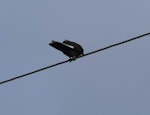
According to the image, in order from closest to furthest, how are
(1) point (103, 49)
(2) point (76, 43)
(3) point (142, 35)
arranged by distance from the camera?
(3) point (142, 35)
(1) point (103, 49)
(2) point (76, 43)

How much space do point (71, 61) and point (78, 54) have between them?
609 millimetres

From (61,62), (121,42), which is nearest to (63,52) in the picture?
(61,62)

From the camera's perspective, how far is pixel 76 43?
2067 cm

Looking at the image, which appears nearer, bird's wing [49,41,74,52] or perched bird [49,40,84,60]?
bird's wing [49,41,74,52]

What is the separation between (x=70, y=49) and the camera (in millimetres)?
20016

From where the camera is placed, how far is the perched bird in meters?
19.6

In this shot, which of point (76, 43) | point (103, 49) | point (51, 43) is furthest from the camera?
point (76, 43)

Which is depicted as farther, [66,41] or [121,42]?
[66,41]

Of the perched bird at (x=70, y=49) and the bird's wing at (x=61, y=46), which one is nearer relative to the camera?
the bird's wing at (x=61, y=46)

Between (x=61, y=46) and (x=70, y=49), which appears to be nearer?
(x=61, y=46)

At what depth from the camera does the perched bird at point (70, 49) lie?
19.6 m

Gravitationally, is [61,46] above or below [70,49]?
below

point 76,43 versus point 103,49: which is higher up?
point 76,43

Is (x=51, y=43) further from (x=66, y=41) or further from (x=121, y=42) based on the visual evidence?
(x=121, y=42)
